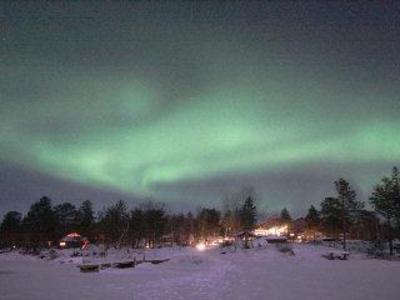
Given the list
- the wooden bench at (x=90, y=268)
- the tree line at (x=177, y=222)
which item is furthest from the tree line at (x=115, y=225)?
the wooden bench at (x=90, y=268)

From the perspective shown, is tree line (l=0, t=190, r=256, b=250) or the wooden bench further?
tree line (l=0, t=190, r=256, b=250)

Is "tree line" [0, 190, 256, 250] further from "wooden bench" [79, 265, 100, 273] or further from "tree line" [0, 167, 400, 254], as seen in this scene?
"wooden bench" [79, 265, 100, 273]

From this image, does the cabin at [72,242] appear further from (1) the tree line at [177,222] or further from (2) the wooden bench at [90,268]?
(2) the wooden bench at [90,268]

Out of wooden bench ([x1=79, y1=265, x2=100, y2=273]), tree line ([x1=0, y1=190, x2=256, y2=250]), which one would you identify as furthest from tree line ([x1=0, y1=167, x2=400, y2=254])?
wooden bench ([x1=79, y1=265, x2=100, y2=273])

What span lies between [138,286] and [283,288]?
10.5 metres

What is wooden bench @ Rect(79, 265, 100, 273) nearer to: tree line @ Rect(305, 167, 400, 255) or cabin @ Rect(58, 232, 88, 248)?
tree line @ Rect(305, 167, 400, 255)

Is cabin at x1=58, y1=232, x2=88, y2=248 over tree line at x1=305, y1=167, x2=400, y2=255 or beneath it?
beneath

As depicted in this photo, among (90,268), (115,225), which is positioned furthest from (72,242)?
(90,268)

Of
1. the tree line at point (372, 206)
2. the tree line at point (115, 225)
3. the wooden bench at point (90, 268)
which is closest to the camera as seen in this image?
the wooden bench at point (90, 268)

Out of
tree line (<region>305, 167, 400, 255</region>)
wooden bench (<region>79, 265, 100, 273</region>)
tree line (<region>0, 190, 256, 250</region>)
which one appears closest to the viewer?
wooden bench (<region>79, 265, 100, 273</region>)

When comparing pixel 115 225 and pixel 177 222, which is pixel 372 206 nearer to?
pixel 115 225

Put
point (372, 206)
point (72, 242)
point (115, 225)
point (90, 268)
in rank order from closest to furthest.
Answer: point (90, 268)
point (372, 206)
point (115, 225)
point (72, 242)

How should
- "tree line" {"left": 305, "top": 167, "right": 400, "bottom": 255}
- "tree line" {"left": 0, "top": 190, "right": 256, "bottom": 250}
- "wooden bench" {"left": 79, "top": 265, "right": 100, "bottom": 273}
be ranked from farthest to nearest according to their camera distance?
"tree line" {"left": 0, "top": 190, "right": 256, "bottom": 250} < "tree line" {"left": 305, "top": 167, "right": 400, "bottom": 255} < "wooden bench" {"left": 79, "top": 265, "right": 100, "bottom": 273}

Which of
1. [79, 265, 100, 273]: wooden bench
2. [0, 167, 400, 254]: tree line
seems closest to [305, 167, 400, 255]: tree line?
[0, 167, 400, 254]: tree line
